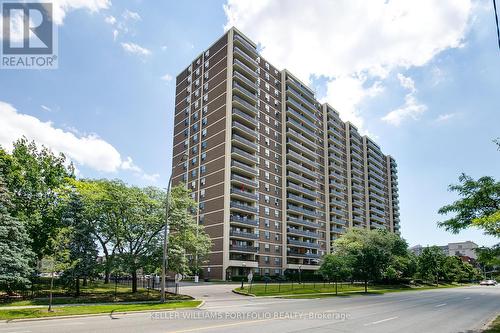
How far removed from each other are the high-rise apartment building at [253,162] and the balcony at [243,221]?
171 mm

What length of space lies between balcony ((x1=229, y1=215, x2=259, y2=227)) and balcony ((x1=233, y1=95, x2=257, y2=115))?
2082 centimetres

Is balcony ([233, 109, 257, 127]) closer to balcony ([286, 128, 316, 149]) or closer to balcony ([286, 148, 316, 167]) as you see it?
balcony ([286, 128, 316, 149])

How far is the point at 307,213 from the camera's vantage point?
80.6 m

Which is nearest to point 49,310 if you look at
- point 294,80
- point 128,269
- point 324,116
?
point 128,269

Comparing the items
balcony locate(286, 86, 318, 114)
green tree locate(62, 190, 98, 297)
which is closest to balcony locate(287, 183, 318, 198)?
balcony locate(286, 86, 318, 114)

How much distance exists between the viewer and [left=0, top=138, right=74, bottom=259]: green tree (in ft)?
110

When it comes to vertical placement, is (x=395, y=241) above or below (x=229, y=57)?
below

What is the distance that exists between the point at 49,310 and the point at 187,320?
840 centimetres

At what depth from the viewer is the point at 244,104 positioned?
229 ft

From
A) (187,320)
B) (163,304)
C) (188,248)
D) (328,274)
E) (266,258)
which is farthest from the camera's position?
(266,258)

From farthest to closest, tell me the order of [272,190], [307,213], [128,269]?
1. [307,213]
2. [272,190]
3. [128,269]

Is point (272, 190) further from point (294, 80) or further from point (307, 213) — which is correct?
point (294, 80)

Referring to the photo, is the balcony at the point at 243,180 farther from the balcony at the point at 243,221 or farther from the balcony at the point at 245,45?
the balcony at the point at 245,45

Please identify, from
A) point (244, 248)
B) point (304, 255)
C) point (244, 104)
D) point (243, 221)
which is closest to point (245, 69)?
point (244, 104)
